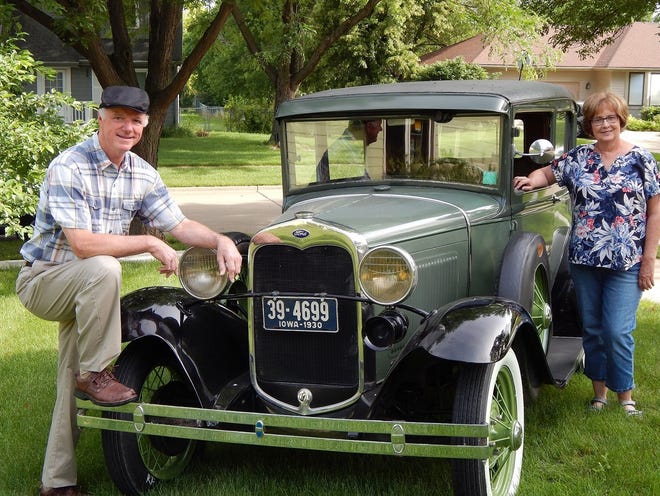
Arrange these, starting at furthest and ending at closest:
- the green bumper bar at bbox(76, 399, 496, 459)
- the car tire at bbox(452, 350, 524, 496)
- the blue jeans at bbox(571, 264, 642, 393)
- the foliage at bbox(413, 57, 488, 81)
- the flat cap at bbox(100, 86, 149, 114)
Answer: the foliage at bbox(413, 57, 488, 81) < the blue jeans at bbox(571, 264, 642, 393) < the flat cap at bbox(100, 86, 149, 114) < the car tire at bbox(452, 350, 524, 496) < the green bumper bar at bbox(76, 399, 496, 459)

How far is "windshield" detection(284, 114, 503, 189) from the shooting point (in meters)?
4.94

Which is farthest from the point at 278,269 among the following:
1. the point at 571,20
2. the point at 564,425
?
the point at 571,20

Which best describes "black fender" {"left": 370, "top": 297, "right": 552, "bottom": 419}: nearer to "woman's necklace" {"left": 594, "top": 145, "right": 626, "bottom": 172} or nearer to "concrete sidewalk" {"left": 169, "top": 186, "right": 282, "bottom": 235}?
"woman's necklace" {"left": 594, "top": 145, "right": 626, "bottom": 172}

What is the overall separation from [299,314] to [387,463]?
104cm

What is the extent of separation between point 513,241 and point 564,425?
3.45 ft

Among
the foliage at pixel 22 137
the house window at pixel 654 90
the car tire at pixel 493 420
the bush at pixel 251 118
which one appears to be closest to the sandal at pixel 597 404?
the car tire at pixel 493 420

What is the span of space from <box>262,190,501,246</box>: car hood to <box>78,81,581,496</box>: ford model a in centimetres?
1

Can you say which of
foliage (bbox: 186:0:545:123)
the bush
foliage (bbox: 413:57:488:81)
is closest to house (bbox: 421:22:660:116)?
foliage (bbox: 186:0:545:123)

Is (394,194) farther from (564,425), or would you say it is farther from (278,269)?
(564,425)

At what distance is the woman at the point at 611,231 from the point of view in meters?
4.75

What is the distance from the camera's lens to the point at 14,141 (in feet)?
27.1

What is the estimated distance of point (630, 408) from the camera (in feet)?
16.3

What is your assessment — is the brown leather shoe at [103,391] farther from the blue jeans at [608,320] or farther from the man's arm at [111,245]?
the blue jeans at [608,320]

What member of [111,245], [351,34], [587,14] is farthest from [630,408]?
[351,34]
